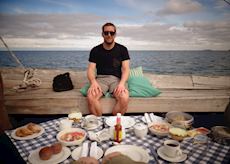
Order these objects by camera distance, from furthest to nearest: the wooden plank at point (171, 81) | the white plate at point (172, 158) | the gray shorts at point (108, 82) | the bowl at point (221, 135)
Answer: the wooden plank at point (171, 81), the gray shorts at point (108, 82), the bowl at point (221, 135), the white plate at point (172, 158)

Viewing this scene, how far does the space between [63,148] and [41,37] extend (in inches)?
244

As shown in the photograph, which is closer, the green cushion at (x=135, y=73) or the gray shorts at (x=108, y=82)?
the gray shorts at (x=108, y=82)

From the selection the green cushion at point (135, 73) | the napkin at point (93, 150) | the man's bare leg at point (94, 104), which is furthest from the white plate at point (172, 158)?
the green cushion at point (135, 73)

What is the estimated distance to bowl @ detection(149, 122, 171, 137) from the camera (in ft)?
5.23

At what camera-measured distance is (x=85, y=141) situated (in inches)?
62.5

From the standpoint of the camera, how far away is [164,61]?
14.1 metres

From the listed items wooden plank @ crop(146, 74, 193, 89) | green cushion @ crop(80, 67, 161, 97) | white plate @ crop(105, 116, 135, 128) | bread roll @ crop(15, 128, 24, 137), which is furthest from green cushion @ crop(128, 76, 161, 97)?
bread roll @ crop(15, 128, 24, 137)

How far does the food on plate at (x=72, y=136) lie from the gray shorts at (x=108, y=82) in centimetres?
135

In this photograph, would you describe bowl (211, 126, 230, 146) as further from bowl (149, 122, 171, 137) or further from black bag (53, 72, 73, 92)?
black bag (53, 72, 73, 92)

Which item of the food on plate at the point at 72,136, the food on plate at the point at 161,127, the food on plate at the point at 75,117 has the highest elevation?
the food on plate at the point at 75,117

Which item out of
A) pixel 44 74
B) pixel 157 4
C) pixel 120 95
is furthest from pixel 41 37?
pixel 120 95

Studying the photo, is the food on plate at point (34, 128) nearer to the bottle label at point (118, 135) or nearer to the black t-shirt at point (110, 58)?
the bottle label at point (118, 135)

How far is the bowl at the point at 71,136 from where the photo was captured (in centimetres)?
150

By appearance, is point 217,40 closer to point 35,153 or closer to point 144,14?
point 144,14
